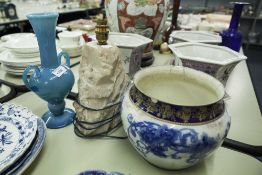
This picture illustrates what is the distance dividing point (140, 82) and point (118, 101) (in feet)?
0.23

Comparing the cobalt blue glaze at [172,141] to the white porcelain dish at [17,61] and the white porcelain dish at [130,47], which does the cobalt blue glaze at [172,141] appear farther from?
the white porcelain dish at [17,61]

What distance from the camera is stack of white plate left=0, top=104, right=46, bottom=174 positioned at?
0.35 m

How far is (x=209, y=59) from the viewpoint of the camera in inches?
20.9

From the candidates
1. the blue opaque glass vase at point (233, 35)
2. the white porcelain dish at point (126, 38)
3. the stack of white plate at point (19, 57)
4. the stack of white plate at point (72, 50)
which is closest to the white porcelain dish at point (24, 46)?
the stack of white plate at point (19, 57)

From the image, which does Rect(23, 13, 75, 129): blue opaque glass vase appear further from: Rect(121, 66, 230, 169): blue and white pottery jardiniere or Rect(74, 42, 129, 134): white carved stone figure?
Rect(121, 66, 230, 169): blue and white pottery jardiniere

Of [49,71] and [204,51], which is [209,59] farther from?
[49,71]

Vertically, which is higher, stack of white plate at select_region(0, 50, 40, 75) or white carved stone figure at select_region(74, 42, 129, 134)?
white carved stone figure at select_region(74, 42, 129, 134)

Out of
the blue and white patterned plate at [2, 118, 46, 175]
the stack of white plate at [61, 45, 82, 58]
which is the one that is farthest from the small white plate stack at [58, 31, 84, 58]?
the blue and white patterned plate at [2, 118, 46, 175]

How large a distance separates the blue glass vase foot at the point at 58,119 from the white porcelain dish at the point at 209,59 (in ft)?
0.99

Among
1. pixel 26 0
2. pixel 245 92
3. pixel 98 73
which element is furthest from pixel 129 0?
pixel 26 0

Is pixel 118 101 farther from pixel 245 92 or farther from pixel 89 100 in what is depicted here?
pixel 245 92

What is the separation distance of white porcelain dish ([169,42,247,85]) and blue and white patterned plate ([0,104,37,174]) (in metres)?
0.37

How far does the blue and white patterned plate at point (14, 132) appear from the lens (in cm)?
36

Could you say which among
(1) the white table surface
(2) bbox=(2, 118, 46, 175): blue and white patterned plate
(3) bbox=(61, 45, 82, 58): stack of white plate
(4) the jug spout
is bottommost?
(1) the white table surface
